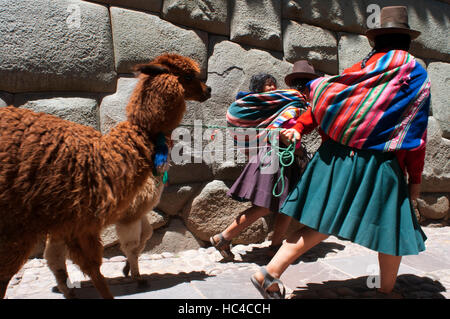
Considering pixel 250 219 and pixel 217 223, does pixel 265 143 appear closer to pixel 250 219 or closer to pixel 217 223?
pixel 250 219

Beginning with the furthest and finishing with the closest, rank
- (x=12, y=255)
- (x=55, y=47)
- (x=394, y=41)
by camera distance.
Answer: (x=55, y=47)
(x=394, y=41)
(x=12, y=255)

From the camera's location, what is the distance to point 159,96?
2141 millimetres

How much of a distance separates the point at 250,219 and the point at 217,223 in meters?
0.48

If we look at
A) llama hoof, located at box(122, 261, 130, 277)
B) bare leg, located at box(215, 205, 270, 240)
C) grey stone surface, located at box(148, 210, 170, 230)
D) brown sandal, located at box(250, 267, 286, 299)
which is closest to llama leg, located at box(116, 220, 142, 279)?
llama hoof, located at box(122, 261, 130, 277)

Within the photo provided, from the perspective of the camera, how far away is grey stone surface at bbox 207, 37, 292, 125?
3.53 meters

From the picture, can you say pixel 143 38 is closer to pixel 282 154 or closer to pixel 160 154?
pixel 160 154

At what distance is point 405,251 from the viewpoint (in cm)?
→ 202

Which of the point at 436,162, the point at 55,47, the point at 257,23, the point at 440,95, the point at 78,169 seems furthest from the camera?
the point at 440,95

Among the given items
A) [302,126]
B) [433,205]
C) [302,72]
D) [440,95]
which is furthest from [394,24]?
[433,205]

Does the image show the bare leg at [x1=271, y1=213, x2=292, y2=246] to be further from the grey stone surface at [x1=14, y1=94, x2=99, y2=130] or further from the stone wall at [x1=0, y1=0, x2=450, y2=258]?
the grey stone surface at [x1=14, y1=94, x2=99, y2=130]

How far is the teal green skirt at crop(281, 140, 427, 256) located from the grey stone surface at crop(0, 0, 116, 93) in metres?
1.98

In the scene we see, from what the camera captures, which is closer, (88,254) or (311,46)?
(88,254)

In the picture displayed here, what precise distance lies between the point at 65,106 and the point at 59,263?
1.23 meters

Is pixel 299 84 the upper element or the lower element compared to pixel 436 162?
upper
